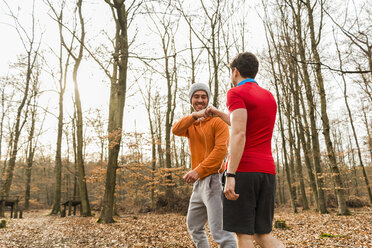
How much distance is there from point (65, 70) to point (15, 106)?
4.58m

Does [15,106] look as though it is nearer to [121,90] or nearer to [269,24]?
[121,90]

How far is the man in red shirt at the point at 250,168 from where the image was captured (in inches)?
68.8

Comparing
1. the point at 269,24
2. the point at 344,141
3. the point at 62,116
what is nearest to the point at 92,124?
the point at 62,116

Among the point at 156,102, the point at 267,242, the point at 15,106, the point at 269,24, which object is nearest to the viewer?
the point at 267,242

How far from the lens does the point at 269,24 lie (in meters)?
13.8

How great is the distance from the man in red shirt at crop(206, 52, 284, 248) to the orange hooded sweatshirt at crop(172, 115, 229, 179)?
62 cm

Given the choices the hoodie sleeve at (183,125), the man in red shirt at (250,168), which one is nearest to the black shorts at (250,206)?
the man in red shirt at (250,168)

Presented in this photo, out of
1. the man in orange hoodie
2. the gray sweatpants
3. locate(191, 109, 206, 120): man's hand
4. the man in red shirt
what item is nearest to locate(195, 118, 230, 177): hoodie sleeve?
the man in orange hoodie

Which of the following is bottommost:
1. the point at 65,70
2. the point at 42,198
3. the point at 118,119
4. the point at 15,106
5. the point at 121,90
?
the point at 42,198

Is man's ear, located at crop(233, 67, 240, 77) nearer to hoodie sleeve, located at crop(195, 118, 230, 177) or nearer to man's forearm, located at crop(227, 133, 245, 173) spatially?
man's forearm, located at crop(227, 133, 245, 173)

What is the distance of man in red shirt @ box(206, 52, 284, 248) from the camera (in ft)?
5.74

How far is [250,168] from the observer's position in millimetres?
1795

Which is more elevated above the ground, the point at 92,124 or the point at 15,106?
the point at 15,106

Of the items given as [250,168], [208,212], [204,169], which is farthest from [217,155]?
[250,168]
